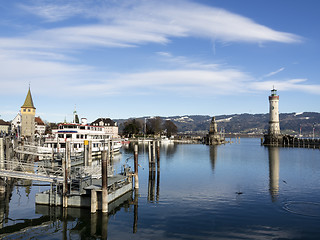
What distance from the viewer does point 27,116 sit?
104 m

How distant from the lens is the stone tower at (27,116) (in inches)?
4087

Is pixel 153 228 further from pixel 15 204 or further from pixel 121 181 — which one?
pixel 15 204

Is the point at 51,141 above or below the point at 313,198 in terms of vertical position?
above

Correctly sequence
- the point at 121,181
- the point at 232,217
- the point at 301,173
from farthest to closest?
the point at 301,173, the point at 121,181, the point at 232,217

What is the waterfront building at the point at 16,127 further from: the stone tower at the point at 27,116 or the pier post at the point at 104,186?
the pier post at the point at 104,186

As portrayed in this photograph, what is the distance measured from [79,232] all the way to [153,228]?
5.52m

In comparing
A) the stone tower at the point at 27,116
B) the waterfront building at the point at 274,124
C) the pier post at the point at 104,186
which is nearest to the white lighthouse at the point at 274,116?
the waterfront building at the point at 274,124

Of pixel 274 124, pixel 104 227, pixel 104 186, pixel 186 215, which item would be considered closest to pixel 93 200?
pixel 104 186

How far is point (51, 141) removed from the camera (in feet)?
213

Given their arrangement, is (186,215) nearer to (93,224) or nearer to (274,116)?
(93,224)

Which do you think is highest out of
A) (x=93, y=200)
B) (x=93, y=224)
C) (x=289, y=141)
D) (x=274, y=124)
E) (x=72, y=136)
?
(x=274, y=124)

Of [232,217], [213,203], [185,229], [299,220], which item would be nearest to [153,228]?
[185,229]

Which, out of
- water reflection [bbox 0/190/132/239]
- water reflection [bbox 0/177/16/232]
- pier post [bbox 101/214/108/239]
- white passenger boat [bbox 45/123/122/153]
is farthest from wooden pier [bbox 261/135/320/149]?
pier post [bbox 101/214/108/239]

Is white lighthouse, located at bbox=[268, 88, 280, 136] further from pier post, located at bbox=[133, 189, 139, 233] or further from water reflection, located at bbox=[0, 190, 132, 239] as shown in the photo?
water reflection, located at bbox=[0, 190, 132, 239]
